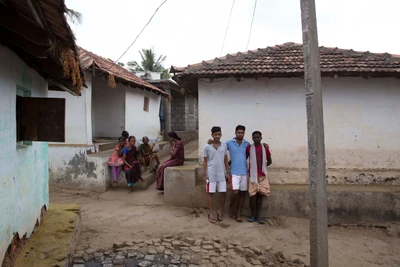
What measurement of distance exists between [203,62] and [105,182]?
4255mm

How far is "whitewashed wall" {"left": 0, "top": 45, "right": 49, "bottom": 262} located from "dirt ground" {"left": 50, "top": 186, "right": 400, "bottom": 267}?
1226 millimetres

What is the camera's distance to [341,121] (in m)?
7.29

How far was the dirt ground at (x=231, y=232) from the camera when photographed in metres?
5.07

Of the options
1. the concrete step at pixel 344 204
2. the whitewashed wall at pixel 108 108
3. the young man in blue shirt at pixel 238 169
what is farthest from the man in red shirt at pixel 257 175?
the whitewashed wall at pixel 108 108

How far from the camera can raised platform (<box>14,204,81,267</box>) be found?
3559mm

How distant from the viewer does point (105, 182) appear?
840 centimetres

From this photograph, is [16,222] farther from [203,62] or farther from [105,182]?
[203,62]

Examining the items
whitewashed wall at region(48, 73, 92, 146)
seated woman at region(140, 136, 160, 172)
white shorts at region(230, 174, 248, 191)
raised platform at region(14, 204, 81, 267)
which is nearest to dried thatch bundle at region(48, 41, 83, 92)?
raised platform at region(14, 204, 81, 267)

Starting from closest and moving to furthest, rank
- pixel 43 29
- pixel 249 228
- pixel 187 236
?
1. pixel 43 29
2. pixel 187 236
3. pixel 249 228

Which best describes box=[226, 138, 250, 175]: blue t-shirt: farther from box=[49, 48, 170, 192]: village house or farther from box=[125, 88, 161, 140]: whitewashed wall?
box=[125, 88, 161, 140]: whitewashed wall

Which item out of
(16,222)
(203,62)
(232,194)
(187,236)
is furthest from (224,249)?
(203,62)

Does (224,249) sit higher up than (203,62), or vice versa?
(203,62)

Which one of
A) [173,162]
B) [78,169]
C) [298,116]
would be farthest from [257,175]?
[78,169]

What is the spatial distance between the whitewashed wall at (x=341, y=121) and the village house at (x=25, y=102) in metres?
4.70
